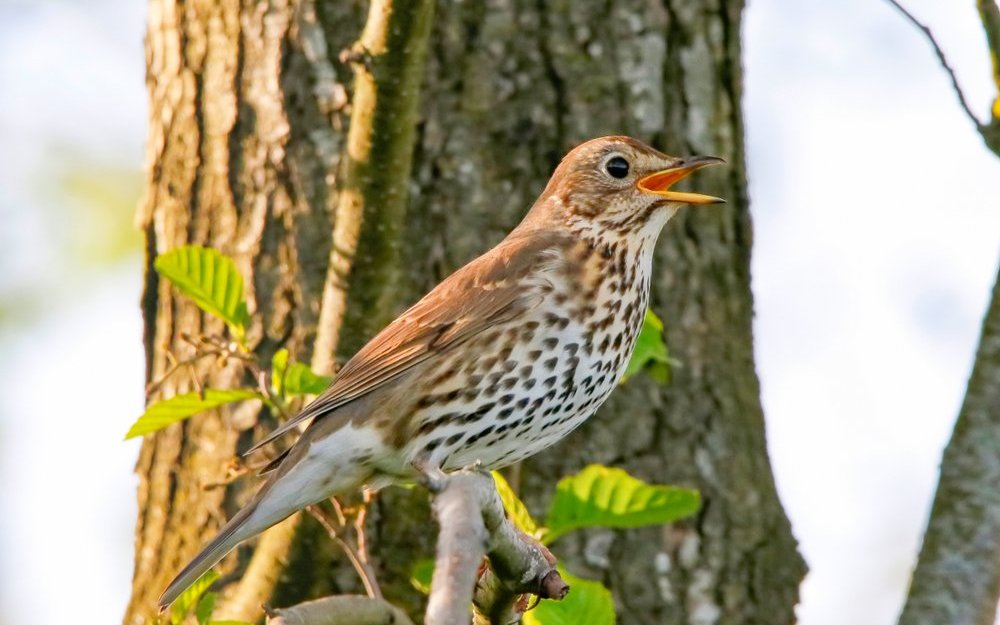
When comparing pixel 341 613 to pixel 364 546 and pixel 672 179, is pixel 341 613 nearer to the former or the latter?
pixel 364 546

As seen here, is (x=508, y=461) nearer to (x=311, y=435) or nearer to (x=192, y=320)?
(x=311, y=435)

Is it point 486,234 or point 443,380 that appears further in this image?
point 486,234

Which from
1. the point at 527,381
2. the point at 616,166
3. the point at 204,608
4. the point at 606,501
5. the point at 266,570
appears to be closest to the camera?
the point at 204,608

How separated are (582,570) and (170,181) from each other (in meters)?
2.01

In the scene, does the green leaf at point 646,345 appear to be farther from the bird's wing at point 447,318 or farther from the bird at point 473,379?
the bird's wing at point 447,318

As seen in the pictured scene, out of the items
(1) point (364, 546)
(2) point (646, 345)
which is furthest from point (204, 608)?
(2) point (646, 345)

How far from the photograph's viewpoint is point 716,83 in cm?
579

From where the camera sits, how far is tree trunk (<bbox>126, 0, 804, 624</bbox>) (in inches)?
217

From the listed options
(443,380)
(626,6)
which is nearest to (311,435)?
(443,380)

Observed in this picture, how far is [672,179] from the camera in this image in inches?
208

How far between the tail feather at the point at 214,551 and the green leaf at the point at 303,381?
355 mm

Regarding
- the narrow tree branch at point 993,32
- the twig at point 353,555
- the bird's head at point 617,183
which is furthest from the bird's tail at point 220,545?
the narrow tree branch at point 993,32

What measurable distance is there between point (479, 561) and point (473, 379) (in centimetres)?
187

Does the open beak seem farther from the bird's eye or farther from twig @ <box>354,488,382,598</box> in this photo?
twig @ <box>354,488,382,598</box>
